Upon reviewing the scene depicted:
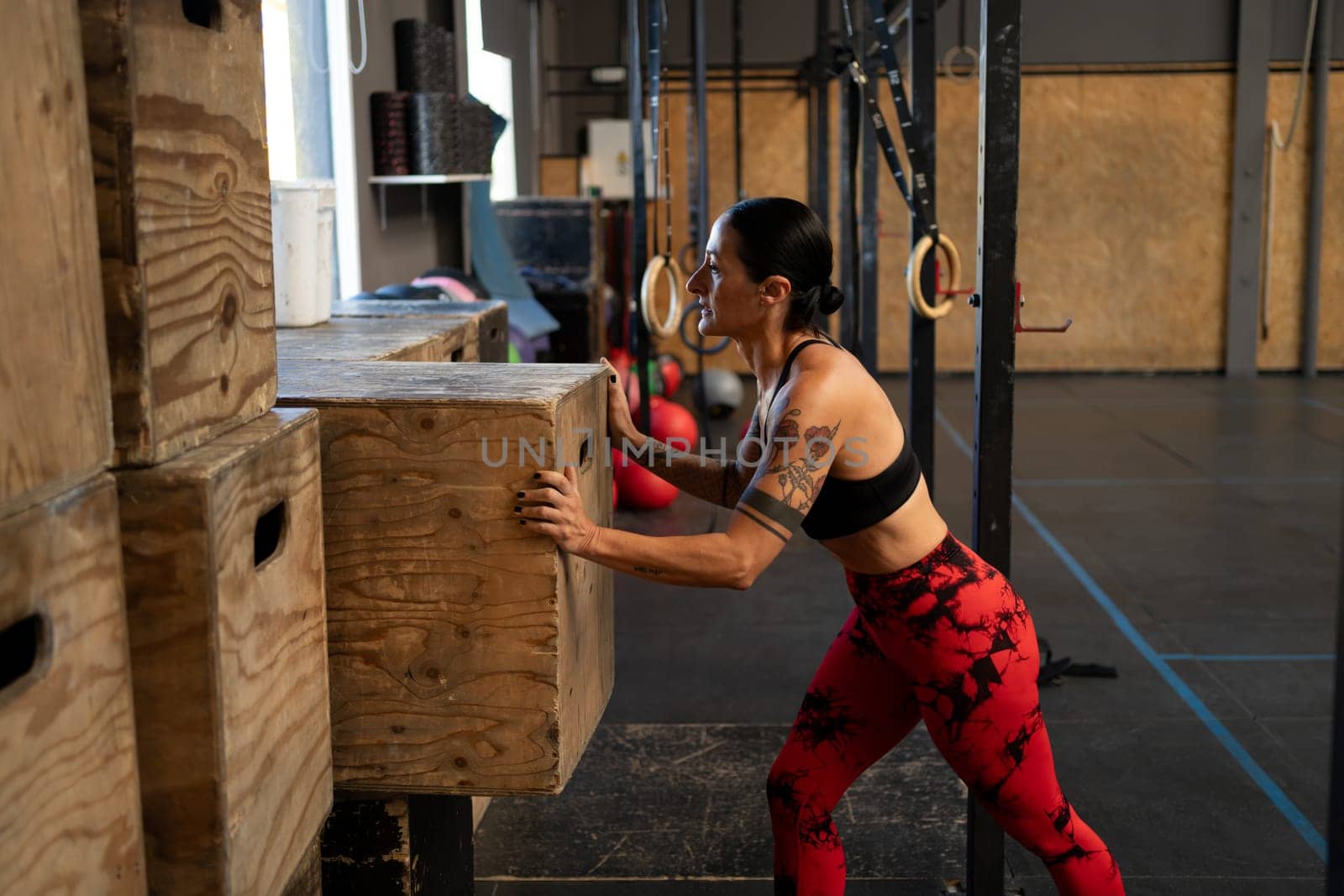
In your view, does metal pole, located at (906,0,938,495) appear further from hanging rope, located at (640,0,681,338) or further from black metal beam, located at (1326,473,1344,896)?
black metal beam, located at (1326,473,1344,896)

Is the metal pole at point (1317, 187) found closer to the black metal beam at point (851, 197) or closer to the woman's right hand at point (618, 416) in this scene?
the black metal beam at point (851, 197)

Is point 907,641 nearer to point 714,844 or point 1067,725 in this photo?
point 714,844

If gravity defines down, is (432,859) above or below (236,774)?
below

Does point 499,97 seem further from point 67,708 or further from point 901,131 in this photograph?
point 67,708

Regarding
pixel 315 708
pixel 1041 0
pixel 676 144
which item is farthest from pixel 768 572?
pixel 1041 0

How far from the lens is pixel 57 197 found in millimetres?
1117

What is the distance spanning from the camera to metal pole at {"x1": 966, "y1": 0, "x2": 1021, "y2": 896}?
238 cm

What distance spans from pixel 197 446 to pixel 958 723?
1274mm

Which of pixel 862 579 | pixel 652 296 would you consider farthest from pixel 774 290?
pixel 652 296

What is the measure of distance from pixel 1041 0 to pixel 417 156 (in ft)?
24.8

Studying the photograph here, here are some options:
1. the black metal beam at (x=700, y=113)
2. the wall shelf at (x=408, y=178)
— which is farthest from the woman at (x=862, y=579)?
the wall shelf at (x=408, y=178)

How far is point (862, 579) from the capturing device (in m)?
2.18

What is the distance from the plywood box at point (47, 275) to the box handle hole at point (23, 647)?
4.1 inches

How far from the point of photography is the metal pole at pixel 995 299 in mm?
2379
